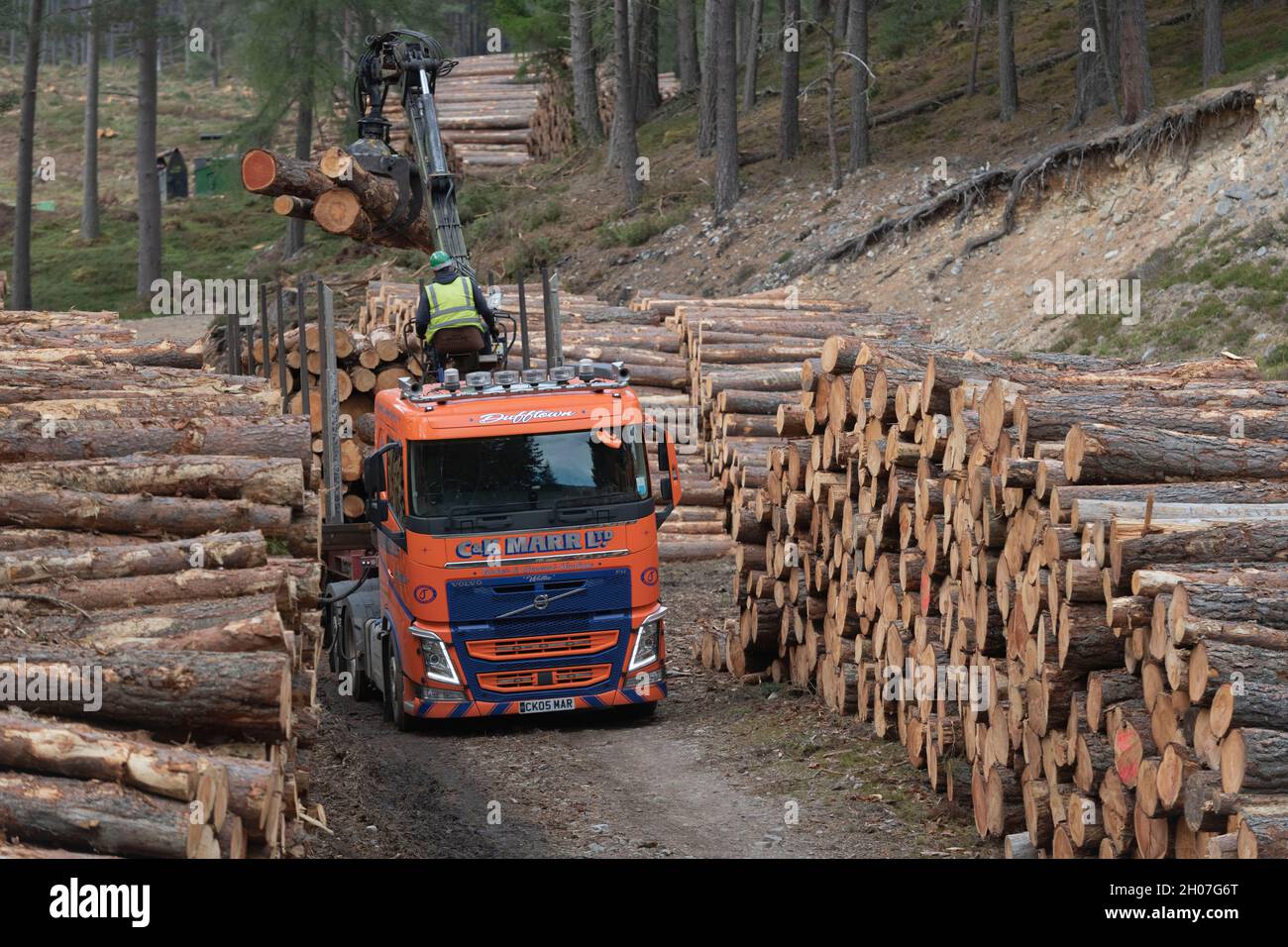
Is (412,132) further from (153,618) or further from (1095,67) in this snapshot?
(1095,67)

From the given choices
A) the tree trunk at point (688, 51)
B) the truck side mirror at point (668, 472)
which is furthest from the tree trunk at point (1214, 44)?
the tree trunk at point (688, 51)

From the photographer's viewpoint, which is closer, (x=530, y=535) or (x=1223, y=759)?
(x=1223, y=759)

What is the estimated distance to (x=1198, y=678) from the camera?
7402 millimetres

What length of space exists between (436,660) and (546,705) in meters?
0.94

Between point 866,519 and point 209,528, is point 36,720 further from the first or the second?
point 866,519

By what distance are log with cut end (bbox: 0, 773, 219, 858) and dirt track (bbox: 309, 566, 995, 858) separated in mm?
3050

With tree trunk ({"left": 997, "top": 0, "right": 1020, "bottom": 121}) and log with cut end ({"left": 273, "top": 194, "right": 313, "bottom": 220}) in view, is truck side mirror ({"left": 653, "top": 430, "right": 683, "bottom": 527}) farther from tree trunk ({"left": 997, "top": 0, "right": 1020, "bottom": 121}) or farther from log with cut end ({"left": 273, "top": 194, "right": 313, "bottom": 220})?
tree trunk ({"left": 997, "top": 0, "right": 1020, "bottom": 121})

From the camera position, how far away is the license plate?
41.3 ft

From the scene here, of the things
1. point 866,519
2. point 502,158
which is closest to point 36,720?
point 866,519

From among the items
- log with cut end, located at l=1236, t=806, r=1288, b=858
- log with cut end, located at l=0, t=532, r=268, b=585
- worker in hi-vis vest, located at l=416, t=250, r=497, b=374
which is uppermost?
worker in hi-vis vest, located at l=416, t=250, r=497, b=374

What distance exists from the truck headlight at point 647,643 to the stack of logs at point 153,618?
2686 mm

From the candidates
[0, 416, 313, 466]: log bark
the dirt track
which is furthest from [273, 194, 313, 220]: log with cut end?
the dirt track

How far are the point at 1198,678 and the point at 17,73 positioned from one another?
78.5m
